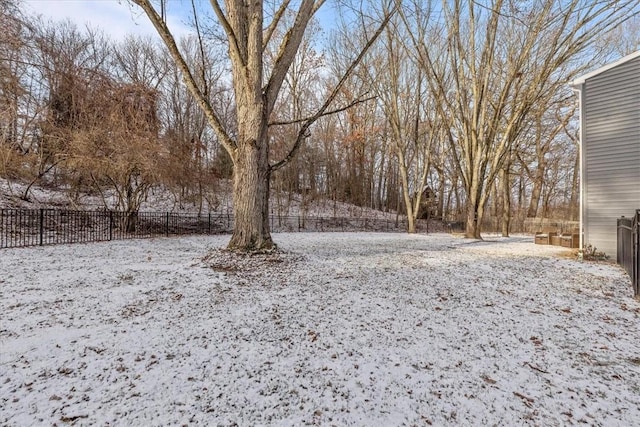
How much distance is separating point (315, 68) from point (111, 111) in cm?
1293

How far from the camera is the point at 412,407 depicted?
6.60ft

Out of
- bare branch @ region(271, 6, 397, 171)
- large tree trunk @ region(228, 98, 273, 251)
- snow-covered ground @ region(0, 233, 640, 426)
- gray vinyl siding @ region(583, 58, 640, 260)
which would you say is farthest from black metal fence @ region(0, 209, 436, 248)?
gray vinyl siding @ region(583, 58, 640, 260)

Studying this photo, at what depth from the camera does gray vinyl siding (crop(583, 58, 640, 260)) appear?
7.47 m

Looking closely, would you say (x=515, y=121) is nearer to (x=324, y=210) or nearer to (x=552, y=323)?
(x=552, y=323)

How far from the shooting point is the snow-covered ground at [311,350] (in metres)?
1.95

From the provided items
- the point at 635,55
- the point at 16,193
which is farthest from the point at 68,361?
the point at 16,193

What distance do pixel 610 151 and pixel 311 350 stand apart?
374 inches

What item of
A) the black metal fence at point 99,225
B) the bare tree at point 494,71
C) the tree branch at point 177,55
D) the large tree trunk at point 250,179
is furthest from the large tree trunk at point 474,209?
the tree branch at point 177,55

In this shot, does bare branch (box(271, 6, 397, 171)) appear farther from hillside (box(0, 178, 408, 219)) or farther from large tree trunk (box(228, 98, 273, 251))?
hillside (box(0, 178, 408, 219))

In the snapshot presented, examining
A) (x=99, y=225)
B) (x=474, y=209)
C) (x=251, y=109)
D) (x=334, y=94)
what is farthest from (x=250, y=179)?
(x=474, y=209)

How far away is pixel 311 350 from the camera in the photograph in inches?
107

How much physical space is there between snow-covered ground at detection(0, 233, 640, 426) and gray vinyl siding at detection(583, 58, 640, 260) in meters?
3.77

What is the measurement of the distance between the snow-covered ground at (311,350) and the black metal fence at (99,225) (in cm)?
502

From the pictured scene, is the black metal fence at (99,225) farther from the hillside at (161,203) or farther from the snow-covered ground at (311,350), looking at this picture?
the snow-covered ground at (311,350)
